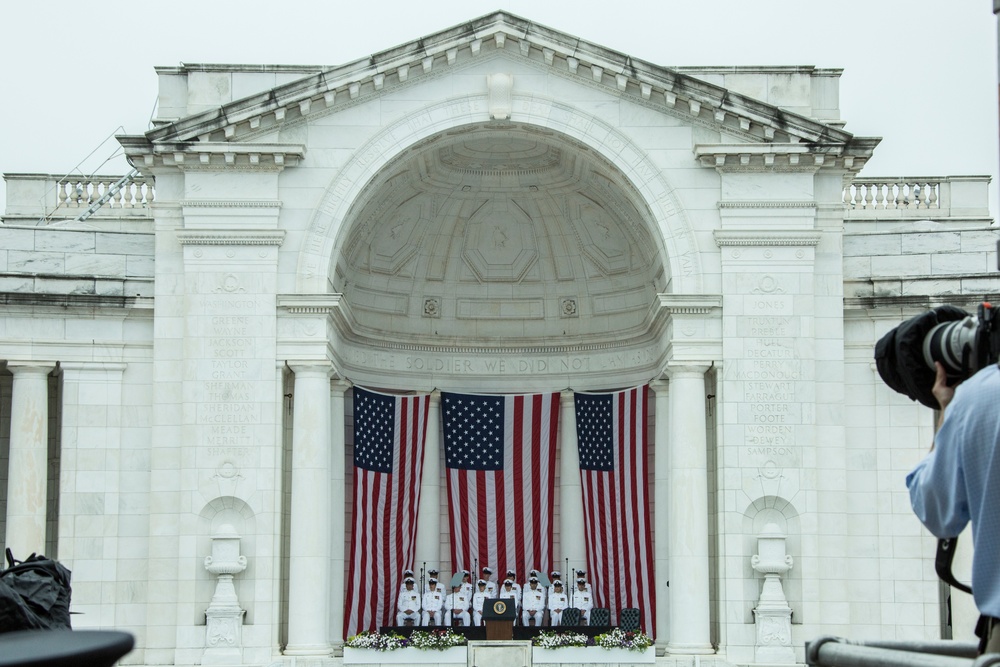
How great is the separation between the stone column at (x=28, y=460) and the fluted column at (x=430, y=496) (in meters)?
8.74

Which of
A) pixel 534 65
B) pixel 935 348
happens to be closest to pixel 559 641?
pixel 534 65

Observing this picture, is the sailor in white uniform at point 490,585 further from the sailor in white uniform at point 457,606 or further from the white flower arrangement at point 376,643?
the white flower arrangement at point 376,643

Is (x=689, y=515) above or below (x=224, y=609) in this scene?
above

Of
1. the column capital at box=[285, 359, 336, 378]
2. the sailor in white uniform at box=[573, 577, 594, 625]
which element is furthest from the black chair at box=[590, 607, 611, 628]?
the column capital at box=[285, 359, 336, 378]

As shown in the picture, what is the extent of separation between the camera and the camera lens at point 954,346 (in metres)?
4.66

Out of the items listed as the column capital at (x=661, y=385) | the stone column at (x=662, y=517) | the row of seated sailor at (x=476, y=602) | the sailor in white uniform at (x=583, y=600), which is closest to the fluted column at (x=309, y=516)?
the row of seated sailor at (x=476, y=602)

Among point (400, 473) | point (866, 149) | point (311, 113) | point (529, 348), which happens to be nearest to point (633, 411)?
point (529, 348)

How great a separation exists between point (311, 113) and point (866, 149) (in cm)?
1162

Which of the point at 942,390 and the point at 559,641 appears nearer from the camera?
the point at 942,390

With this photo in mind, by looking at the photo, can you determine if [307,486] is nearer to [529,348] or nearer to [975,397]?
[529,348]

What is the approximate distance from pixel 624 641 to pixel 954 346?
24621 mm

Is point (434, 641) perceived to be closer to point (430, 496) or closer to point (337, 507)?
point (337, 507)

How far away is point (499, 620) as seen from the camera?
29547 millimetres

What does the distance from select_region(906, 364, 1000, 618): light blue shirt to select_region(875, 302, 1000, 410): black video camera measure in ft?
0.37
